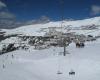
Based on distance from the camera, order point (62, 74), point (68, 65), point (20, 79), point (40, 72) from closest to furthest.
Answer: point (20, 79) → point (62, 74) → point (40, 72) → point (68, 65)

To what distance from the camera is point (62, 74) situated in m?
17.6

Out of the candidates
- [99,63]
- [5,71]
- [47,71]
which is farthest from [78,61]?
[5,71]

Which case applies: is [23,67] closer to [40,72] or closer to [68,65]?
[40,72]

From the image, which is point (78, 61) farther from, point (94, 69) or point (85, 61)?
point (94, 69)

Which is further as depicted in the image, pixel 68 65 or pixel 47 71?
pixel 68 65

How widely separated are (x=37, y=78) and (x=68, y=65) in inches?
176

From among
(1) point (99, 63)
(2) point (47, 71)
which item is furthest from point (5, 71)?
(1) point (99, 63)

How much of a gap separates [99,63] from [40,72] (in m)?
5.38

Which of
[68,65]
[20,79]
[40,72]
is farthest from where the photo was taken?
[68,65]

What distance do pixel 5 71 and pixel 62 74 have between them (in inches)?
206

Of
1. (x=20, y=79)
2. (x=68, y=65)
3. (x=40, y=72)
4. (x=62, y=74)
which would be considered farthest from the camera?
(x=68, y=65)

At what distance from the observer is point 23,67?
20938mm

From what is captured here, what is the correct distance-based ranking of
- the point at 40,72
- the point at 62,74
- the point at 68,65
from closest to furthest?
the point at 62,74 < the point at 40,72 < the point at 68,65

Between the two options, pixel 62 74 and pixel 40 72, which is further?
pixel 40 72
